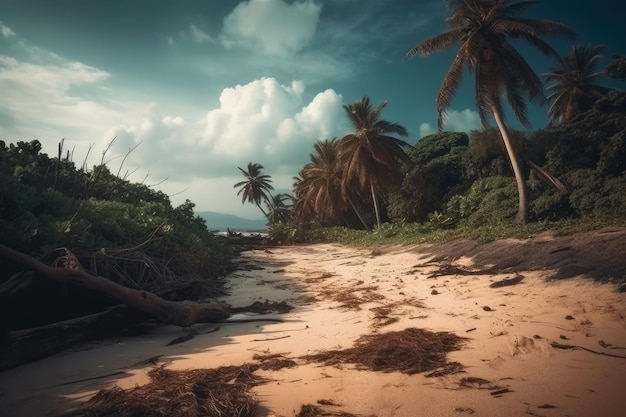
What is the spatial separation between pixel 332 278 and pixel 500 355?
5.85 m

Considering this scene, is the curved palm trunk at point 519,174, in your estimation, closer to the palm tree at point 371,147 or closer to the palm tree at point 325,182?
the palm tree at point 371,147

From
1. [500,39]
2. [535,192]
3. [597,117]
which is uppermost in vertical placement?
[500,39]

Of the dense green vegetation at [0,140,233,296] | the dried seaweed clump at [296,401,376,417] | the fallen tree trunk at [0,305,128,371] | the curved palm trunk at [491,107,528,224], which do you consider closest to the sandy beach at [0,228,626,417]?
the dried seaweed clump at [296,401,376,417]

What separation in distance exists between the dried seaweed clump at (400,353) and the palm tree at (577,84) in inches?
1113

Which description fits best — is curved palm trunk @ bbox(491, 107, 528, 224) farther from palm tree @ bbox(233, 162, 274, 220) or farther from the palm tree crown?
palm tree @ bbox(233, 162, 274, 220)

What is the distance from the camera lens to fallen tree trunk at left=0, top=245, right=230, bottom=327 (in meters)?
4.04

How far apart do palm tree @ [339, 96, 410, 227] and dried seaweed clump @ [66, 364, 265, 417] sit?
870 inches

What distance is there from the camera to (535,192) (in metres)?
16.5

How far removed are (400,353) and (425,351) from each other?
0.25 m

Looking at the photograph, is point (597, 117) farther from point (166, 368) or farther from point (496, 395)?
point (166, 368)

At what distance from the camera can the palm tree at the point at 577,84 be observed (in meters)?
23.7

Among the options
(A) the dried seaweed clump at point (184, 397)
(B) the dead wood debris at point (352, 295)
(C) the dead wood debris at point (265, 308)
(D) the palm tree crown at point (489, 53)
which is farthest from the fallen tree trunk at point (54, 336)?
(D) the palm tree crown at point (489, 53)

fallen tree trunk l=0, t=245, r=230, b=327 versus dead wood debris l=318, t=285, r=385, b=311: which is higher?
fallen tree trunk l=0, t=245, r=230, b=327

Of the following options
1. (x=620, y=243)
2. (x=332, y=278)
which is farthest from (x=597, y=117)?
(x=332, y=278)
